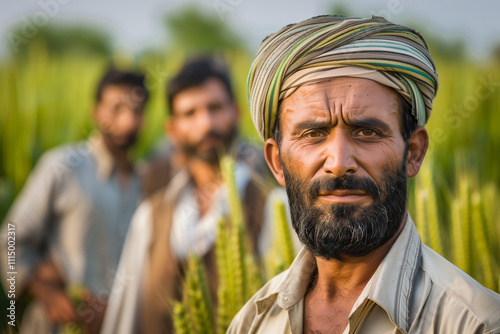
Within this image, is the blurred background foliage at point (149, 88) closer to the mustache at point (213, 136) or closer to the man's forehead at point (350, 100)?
the mustache at point (213, 136)

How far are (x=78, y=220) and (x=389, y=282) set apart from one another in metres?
3.79

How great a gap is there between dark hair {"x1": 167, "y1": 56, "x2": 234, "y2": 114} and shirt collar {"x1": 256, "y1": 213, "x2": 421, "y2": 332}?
3196mm

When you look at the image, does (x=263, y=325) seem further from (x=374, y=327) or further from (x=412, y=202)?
(x=412, y=202)

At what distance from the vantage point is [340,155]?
1.58 metres

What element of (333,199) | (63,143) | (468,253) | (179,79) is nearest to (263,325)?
(333,199)

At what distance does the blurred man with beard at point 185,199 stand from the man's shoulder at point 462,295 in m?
3.02

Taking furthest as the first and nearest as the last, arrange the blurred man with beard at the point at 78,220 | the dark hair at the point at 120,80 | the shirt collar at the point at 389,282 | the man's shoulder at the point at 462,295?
the dark hair at the point at 120,80, the blurred man with beard at the point at 78,220, the shirt collar at the point at 389,282, the man's shoulder at the point at 462,295

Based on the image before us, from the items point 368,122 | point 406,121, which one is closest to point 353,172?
point 368,122

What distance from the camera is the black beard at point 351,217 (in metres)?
1.59

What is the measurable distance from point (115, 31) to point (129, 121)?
30.6 inches

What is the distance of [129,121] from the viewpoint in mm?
5176

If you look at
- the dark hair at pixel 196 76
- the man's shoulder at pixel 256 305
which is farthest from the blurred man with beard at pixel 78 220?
the man's shoulder at pixel 256 305

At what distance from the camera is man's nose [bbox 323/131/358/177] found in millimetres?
1573

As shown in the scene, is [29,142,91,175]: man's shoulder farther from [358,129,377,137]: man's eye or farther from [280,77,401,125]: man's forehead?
[358,129,377,137]: man's eye
